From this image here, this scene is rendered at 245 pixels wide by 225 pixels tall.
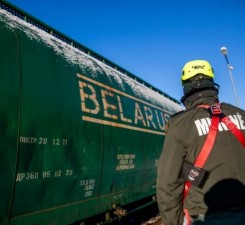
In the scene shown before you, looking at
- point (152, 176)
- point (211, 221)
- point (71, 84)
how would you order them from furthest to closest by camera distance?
point (152, 176)
point (71, 84)
point (211, 221)

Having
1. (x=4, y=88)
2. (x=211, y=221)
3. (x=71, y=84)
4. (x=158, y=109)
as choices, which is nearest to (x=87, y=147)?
(x=71, y=84)

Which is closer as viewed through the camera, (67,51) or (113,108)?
(67,51)

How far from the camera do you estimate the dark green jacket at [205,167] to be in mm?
2375

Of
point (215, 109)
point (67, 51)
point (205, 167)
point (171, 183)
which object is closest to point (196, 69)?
point (215, 109)

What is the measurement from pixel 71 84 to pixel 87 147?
3.69ft

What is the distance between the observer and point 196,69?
285 centimetres

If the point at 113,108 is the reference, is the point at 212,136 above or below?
below

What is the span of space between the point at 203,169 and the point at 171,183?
27cm

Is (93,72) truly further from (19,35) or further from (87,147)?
(19,35)

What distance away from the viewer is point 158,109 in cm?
1033

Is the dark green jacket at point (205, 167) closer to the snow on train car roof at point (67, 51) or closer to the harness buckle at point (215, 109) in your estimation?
the harness buckle at point (215, 109)

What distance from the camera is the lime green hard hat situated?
9.32 feet

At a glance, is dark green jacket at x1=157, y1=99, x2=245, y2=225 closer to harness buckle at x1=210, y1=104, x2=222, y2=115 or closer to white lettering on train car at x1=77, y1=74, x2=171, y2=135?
harness buckle at x1=210, y1=104, x2=222, y2=115

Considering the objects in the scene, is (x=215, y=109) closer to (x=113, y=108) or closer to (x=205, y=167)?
(x=205, y=167)
